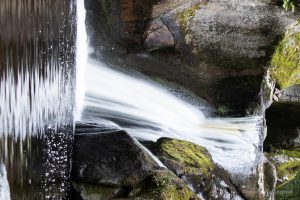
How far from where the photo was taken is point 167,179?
4.70 m

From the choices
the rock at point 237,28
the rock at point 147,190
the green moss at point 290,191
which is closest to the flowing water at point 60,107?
the rock at point 147,190

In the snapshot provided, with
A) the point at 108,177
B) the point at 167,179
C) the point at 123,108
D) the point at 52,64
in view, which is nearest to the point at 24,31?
the point at 52,64

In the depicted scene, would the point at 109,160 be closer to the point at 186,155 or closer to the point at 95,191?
the point at 95,191

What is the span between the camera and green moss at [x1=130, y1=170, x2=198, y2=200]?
452 centimetres

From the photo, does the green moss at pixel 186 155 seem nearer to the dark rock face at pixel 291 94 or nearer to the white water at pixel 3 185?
the white water at pixel 3 185

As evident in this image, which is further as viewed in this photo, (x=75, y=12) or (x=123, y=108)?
(x=123, y=108)

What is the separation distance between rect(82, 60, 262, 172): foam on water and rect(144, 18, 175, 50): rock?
562 mm

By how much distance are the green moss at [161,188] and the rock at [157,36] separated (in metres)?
2.00

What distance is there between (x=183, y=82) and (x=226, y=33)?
935 millimetres

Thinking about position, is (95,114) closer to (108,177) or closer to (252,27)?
(108,177)

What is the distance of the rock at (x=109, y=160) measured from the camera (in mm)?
4656

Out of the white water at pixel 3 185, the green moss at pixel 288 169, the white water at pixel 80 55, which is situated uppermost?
the white water at pixel 80 55

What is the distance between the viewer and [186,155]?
219 inches

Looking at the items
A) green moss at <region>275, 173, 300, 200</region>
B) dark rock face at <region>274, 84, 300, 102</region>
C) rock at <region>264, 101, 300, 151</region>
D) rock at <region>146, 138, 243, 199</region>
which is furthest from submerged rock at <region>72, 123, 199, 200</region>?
green moss at <region>275, 173, 300, 200</region>
